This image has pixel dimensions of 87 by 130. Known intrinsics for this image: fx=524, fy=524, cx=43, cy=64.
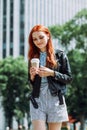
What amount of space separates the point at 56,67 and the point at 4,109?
168 feet

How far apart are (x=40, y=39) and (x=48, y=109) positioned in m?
0.72

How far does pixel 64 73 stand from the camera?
5.39 metres

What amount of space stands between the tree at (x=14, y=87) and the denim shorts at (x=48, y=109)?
48.3m

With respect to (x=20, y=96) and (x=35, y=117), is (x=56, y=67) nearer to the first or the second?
(x=35, y=117)

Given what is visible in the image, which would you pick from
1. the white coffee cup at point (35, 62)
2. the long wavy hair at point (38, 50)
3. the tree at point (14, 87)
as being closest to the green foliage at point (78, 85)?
the tree at point (14, 87)

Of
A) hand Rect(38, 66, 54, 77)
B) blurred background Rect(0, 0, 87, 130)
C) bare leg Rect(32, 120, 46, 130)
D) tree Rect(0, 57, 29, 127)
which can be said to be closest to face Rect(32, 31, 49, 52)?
hand Rect(38, 66, 54, 77)

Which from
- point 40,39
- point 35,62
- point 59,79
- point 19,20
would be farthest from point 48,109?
point 19,20

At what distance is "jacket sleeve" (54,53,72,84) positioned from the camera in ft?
17.2

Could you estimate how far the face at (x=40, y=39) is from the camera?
5348 millimetres

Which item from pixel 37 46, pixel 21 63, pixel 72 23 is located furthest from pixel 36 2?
pixel 37 46

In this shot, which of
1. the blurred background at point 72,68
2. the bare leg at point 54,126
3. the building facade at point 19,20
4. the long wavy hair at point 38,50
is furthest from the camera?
the building facade at point 19,20

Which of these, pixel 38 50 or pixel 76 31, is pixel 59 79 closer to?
pixel 38 50

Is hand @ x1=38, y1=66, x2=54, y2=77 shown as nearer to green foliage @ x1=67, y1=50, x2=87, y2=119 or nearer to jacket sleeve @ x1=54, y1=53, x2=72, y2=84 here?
A: jacket sleeve @ x1=54, y1=53, x2=72, y2=84

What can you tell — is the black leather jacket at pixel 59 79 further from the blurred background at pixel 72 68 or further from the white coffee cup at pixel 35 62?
the blurred background at pixel 72 68
